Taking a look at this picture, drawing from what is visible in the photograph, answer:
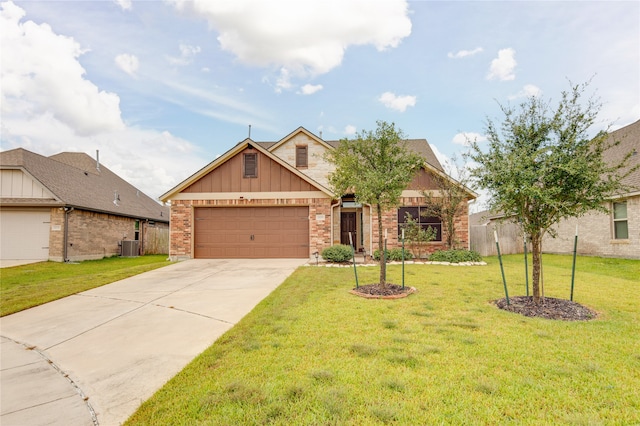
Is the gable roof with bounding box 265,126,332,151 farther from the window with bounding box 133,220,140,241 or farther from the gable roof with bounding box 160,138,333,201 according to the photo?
the window with bounding box 133,220,140,241

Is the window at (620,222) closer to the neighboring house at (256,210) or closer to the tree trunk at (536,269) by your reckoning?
the neighboring house at (256,210)

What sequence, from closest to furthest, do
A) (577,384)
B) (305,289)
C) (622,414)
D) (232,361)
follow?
(622,414), (577,384), (232,361), (305,289)

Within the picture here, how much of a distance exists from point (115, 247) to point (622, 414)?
72.8 feet

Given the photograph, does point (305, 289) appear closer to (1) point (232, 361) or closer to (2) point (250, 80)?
A: (1) point (232, 361)

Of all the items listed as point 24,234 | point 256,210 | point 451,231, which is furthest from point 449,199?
point 24,234

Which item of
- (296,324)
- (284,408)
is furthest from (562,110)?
(284,408)

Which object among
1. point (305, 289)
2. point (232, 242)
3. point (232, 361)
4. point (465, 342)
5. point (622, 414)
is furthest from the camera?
point (232, 242)

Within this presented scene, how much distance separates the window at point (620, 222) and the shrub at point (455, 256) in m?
6.43

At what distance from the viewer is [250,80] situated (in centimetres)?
1602

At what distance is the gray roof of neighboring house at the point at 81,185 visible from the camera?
1600 centimetres

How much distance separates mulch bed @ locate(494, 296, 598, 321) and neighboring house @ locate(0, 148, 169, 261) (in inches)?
726

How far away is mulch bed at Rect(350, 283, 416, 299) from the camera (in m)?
6.94

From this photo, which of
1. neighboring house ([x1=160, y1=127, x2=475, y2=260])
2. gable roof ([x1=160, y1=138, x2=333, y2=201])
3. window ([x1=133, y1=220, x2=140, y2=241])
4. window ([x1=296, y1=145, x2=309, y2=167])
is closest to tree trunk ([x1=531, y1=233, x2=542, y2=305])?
neighboring house ([x1=160, y1=127, x2=475, y2=260])

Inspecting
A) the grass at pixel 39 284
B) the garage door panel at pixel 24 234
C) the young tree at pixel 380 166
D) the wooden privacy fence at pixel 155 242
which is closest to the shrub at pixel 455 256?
the young tree at pixel 380 166
